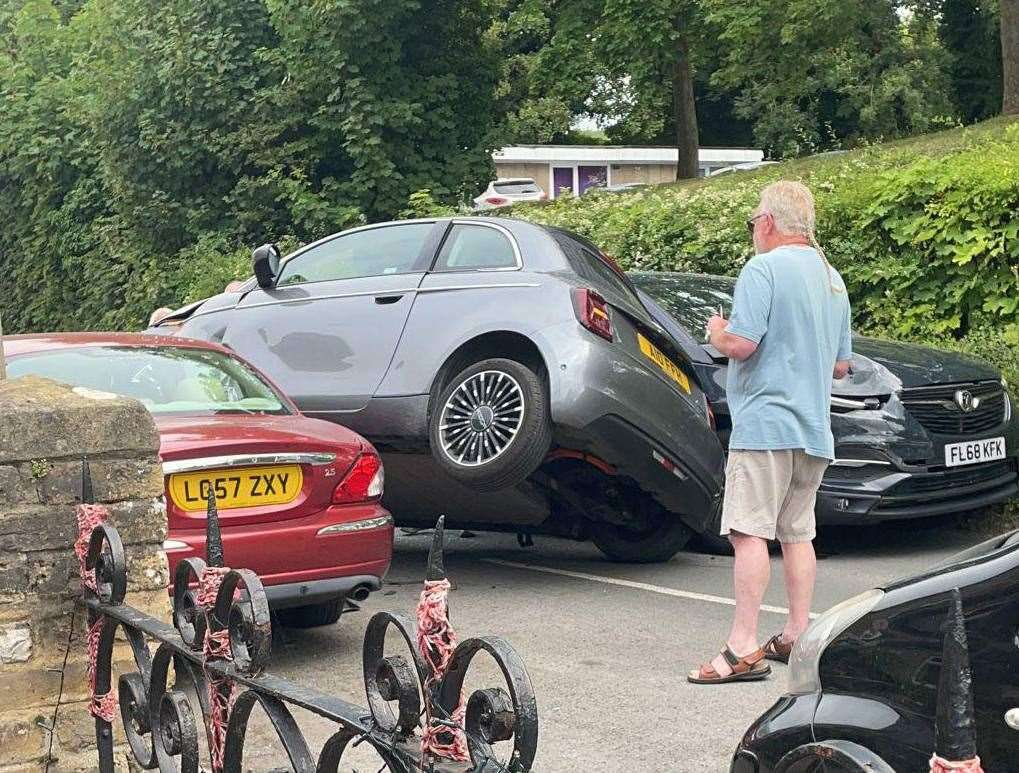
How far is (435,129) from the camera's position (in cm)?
2053

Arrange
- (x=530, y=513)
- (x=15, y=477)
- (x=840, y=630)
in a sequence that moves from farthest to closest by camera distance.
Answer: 1. (x=530, y=513)
2. (x=15, y=477)
3. (x=840, y=630)

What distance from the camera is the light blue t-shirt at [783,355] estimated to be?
535 centimetres

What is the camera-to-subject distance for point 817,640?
3270 millimetres

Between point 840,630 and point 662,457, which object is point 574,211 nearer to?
point 662,457

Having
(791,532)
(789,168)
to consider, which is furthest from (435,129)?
(791,532)

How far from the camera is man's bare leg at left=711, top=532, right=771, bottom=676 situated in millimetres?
5309

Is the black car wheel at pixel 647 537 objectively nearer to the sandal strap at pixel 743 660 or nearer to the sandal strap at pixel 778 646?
the sandal strap at pixel 778 646

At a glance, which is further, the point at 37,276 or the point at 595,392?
the point at 37,276

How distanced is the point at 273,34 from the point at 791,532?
16889 millimetres

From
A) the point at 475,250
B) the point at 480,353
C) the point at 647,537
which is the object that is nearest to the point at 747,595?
the point at 480,353

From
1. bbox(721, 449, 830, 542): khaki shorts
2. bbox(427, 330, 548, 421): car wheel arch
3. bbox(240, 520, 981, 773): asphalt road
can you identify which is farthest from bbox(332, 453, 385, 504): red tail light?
bbox(721, 449, 830, 542): khaki shorts

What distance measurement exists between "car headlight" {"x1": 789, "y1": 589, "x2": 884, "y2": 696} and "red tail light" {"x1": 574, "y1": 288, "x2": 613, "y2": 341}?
3.70 m

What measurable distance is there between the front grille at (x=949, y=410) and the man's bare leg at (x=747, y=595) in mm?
3063

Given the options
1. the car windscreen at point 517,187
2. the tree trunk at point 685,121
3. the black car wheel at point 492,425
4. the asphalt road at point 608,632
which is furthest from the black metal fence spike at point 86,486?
the car windscreen at point 517,187
